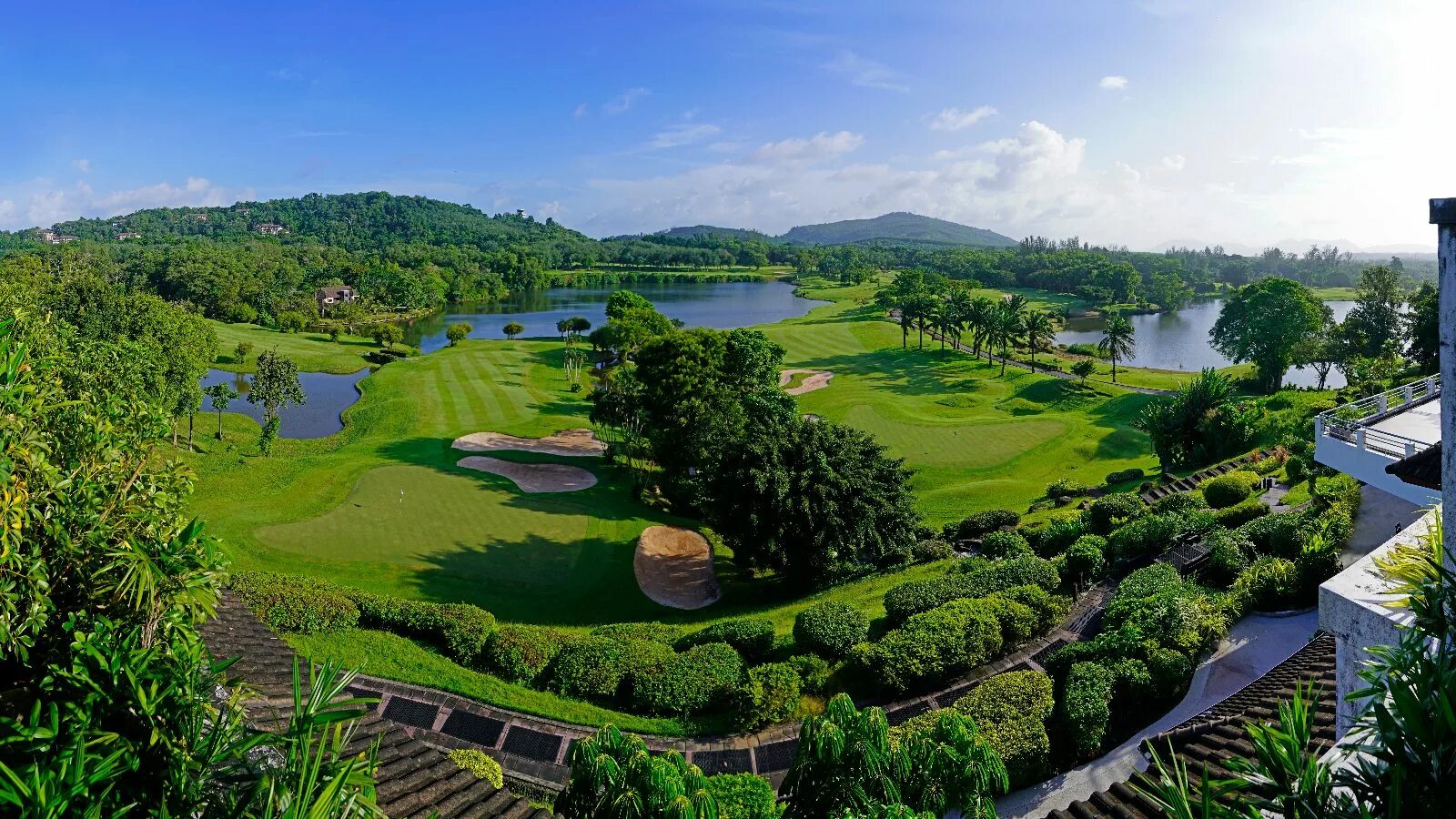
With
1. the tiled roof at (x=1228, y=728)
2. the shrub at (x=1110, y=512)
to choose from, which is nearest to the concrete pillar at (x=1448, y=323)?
the tiled roof at (x=1228, y=728)

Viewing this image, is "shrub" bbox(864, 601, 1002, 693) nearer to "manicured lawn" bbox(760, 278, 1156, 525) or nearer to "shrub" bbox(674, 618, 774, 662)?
"shrub" bbox(674, 618, 774, 662)

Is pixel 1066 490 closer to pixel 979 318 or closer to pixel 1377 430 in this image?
pixel 1377 430

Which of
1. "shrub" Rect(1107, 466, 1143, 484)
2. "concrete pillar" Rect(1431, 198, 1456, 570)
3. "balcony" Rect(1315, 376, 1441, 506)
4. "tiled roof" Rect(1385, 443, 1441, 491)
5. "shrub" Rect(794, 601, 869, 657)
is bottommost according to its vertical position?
"shrub" Rect(1107, 466, 1143, 484)

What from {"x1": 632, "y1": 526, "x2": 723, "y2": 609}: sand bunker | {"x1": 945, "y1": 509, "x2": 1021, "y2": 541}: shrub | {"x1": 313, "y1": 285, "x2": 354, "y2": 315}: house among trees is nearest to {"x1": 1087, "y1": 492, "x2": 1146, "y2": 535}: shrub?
{"x1": 945, "y1": 509, "x2": 1021, "y2": 541}: shrub

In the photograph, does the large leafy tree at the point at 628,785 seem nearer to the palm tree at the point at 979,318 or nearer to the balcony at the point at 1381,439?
the balcony at the point at 1381,439

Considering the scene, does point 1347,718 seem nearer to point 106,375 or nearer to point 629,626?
point 629,626

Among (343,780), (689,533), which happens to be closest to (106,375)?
(343,780)
